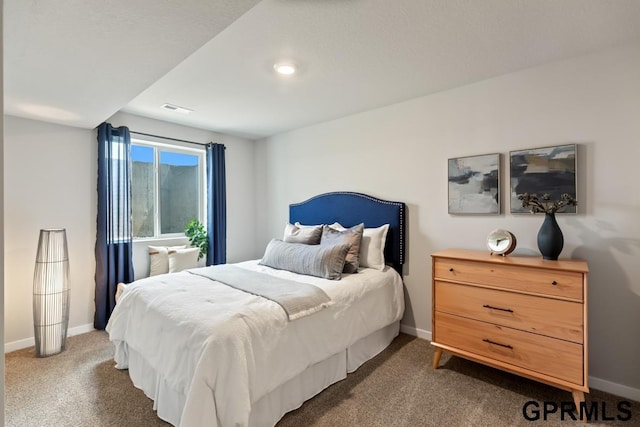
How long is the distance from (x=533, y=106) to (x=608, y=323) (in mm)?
1683

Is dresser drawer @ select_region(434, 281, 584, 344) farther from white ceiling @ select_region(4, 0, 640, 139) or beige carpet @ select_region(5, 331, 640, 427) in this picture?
white ceiling @ select_region(4, 0, 640, 139)

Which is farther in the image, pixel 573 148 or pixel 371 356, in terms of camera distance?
pixel 371 356

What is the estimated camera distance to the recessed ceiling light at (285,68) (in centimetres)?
233

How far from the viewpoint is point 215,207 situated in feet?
13.8

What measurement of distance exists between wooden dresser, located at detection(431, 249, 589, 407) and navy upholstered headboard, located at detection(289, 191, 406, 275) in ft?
2.26

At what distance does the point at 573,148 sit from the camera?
7.41ft

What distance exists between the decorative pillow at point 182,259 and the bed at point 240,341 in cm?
98

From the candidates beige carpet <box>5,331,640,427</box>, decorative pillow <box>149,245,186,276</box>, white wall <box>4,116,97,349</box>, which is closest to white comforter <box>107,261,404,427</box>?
beige carpet <box>5,331,640,427</box>

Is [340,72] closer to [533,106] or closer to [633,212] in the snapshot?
[533,106]

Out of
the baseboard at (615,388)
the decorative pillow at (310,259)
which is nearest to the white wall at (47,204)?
the decorative pillow at (310,259)

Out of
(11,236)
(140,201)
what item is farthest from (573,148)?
(11,236)

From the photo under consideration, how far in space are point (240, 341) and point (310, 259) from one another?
1.25 meters

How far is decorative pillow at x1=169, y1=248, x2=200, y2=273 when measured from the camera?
144 inches

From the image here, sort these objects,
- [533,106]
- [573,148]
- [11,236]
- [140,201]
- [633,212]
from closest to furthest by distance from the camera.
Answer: [633,212]
[573,148]
[533,106]
[11,236]
[140,201]
